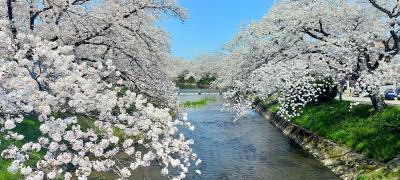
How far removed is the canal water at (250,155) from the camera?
20.8 meters

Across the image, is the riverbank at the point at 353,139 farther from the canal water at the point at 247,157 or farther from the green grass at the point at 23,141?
the green grass at the point at 23,141

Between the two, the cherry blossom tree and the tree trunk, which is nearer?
the cherry blossom tree

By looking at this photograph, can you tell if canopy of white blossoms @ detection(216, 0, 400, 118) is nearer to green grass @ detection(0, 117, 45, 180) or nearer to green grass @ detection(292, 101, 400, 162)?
green grass @ detection(292, 101, 400, 162)

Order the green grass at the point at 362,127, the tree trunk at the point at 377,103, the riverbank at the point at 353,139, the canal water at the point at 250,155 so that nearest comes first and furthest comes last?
the riverbank at the point at 353,139 → the green grass at the point at 362,127 → the canal water at the point at 250,155 → the tree trunk at the point at 377,103

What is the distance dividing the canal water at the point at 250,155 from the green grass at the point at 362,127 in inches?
78.9

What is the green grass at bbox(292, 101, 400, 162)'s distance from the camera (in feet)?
64.5

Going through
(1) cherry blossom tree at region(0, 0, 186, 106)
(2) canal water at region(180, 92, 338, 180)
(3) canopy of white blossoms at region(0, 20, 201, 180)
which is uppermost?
(1) cherry blossom tree at region(0, 0, 186, 106)

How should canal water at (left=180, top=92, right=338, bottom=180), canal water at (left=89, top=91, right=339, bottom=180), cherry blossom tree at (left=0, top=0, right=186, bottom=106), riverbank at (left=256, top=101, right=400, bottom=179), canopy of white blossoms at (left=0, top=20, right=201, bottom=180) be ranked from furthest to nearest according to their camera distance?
1. canal water at (left=180, top=92, right=338, bottom=180)
2. canal water at (left=89, top=91, right=339, bottom=180)
3. riverbank at (left=256, top=101, right=400, bottom=179)
4. cherry blossom tree at (left=0, top=0, right=186, bottom=106)
5. canopy of white blossoms at (left=0, top=20, right=201, bottom=180)

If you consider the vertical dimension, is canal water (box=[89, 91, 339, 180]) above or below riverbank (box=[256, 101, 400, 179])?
below

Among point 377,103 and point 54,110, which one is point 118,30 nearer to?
point 54,110

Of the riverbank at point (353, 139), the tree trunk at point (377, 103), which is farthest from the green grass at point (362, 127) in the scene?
the tree trunk at point (377, 103)

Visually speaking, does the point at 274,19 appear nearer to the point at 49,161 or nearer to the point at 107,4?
the point at 107,4

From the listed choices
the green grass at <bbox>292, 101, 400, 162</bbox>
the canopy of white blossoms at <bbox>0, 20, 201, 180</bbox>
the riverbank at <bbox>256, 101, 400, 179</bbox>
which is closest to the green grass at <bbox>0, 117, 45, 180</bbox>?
the canopy of white blossoms at <bbox>0, 20, 201, 180</bbox>

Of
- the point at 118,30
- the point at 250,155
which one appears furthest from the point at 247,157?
the point at 118,30
